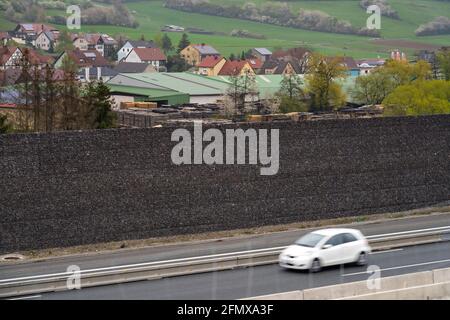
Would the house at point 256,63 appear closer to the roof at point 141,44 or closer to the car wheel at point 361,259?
the roof at point 141,44

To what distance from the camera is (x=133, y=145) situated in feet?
97.1

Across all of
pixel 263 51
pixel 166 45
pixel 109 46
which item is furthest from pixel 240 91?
pixel 166 45

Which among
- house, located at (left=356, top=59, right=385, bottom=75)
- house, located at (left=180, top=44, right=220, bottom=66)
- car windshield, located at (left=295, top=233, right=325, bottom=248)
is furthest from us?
house, located at (left=180, top=44, right=220, bottom=66)

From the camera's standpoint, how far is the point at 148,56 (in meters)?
126

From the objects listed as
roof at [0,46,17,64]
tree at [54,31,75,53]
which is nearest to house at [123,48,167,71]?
tree at [54,31,75,53]

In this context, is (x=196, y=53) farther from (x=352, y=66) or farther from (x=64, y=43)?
(x=352, y=66)

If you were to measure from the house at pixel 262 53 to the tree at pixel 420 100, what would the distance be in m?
67.4

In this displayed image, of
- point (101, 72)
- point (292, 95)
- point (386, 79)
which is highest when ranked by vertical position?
point (101, 72)

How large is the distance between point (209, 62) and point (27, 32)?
26.6m

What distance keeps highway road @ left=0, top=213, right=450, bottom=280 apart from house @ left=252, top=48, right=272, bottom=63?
334ft

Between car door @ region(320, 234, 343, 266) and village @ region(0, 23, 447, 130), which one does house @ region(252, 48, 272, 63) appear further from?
car door @ region(320, 234, 343, 266)

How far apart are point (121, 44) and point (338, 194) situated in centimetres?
11125

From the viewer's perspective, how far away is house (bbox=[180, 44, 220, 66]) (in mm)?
130375
